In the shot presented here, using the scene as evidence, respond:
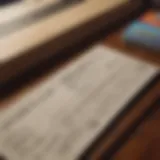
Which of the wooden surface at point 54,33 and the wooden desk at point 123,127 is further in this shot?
the wooden surface at point 54,33

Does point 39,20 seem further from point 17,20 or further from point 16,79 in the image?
point 16,79

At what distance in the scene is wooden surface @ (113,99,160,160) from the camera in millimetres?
455

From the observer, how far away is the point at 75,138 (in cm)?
47

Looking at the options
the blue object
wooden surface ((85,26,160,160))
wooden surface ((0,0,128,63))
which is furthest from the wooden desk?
wooden surface ((0,0,128,63))

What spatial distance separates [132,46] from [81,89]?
183mm

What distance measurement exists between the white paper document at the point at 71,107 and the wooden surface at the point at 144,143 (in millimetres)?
44

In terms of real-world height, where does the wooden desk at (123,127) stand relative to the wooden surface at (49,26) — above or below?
below

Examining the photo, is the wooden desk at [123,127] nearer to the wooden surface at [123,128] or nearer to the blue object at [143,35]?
the wooden surface at [123,128]

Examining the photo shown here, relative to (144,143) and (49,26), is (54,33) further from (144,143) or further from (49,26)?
(144,143)

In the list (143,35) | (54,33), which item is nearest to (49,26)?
(54,33)

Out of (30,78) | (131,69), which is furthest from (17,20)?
(131,69)

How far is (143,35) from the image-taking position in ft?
2.22

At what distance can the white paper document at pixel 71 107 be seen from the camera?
46 centimetres

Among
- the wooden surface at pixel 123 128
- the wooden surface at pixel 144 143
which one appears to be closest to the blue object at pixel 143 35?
the wooden surface at pixel 123 128
